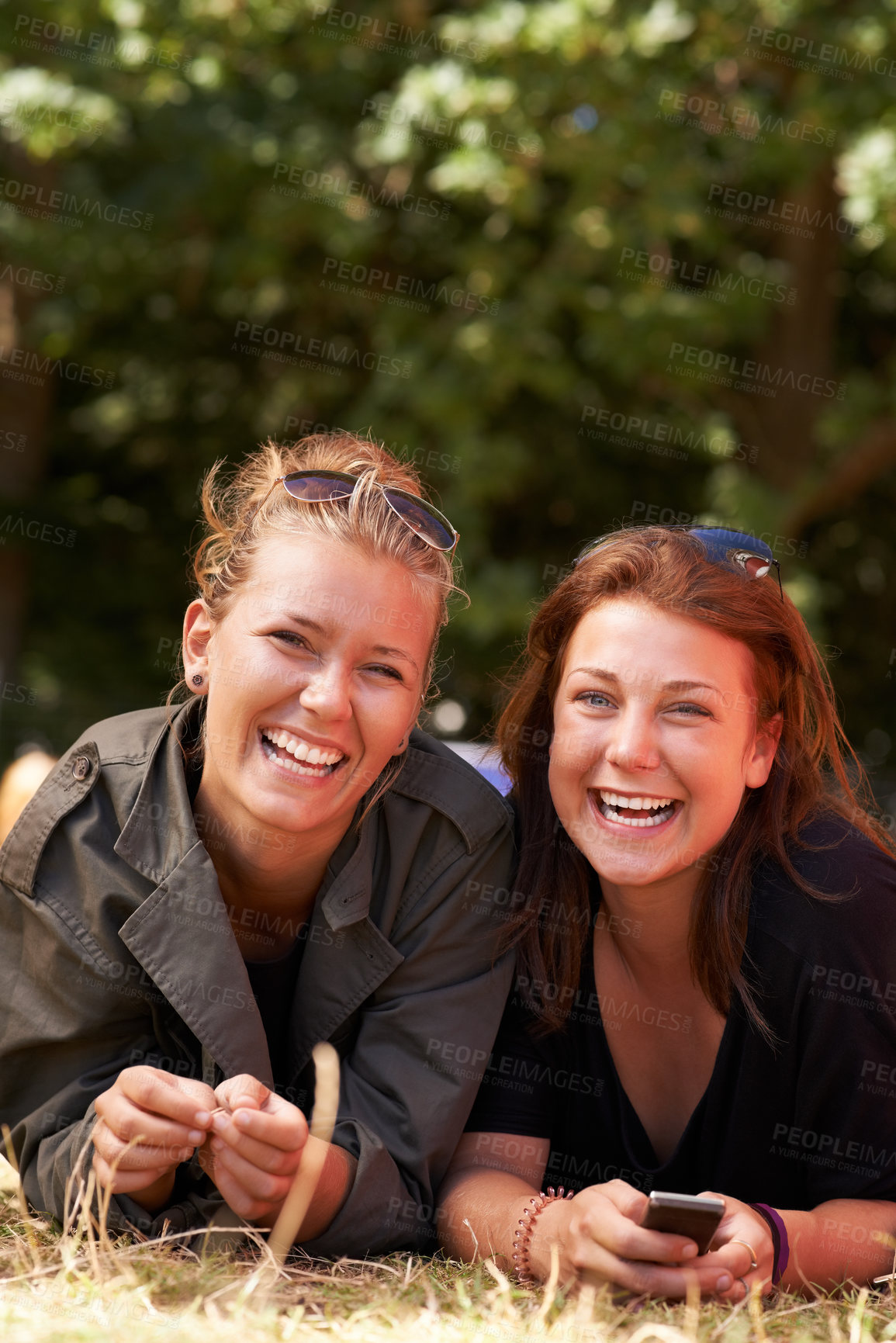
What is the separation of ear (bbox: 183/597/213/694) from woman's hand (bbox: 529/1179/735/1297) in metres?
1.25

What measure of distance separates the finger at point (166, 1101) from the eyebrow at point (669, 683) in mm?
1110

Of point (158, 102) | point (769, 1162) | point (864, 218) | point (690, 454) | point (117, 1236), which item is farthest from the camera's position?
point (690, 454)

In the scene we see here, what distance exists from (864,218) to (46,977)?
19.1 feet

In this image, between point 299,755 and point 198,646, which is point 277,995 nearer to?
point 299,755

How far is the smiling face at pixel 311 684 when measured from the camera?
2.51 meters

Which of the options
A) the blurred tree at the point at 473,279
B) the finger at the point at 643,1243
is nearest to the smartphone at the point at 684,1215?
the finger at the point at 643,1243

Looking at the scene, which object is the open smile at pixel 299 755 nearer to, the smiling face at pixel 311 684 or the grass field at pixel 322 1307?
the smiling face at pixel 311 684

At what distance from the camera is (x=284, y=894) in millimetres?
2760

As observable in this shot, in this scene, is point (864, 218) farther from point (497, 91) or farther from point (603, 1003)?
point (603, 1003)

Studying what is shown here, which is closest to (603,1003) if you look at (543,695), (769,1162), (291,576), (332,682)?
(769,1162)

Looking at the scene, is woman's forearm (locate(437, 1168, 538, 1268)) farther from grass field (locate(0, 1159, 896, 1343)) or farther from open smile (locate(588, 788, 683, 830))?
open smile (locate(588, 788, 683, 830))

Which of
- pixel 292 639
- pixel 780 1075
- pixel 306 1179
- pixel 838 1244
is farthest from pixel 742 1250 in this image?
pixel 292 639

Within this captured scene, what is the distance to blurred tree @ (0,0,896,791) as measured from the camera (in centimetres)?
713

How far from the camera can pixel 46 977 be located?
2.51 meters
